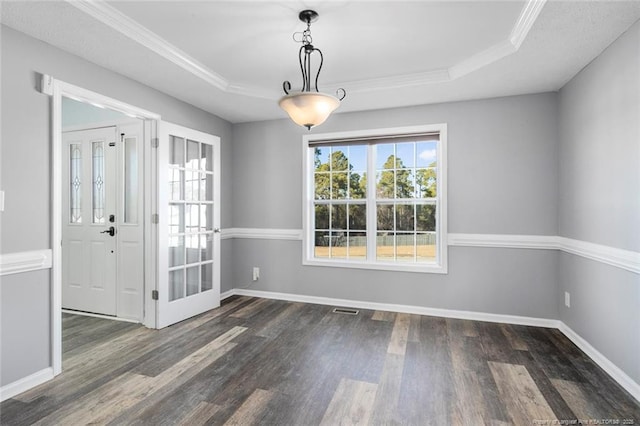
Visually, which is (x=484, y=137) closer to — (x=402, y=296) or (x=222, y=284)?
(x=402, y=296)

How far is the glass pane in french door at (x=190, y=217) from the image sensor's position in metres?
3.62

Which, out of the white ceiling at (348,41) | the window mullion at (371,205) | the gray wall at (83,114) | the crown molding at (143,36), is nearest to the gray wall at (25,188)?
the white ceiling at (348,41)

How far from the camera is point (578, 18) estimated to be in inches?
84.5

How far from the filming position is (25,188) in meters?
2.30

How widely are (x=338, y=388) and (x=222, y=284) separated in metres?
2.68

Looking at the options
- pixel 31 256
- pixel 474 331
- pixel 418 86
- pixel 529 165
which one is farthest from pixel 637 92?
pixel 31 256

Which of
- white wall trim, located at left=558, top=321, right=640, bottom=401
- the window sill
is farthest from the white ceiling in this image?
white wall trim, located at left=558, top=321, right=640, bottom=401

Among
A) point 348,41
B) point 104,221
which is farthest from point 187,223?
point 348,41

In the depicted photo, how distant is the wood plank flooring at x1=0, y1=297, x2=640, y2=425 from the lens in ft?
6.55

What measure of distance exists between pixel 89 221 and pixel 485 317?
15.3ft

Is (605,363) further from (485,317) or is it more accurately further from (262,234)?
(262,234)

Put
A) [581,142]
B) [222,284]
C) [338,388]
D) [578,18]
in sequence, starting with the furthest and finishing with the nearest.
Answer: [222,284], [581,142], [338,388], [578,18]

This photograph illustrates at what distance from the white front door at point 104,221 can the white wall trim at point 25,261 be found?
3.69ft

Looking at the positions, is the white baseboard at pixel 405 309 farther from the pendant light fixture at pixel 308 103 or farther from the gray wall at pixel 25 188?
the pendant light fixture at pixel 308 103
